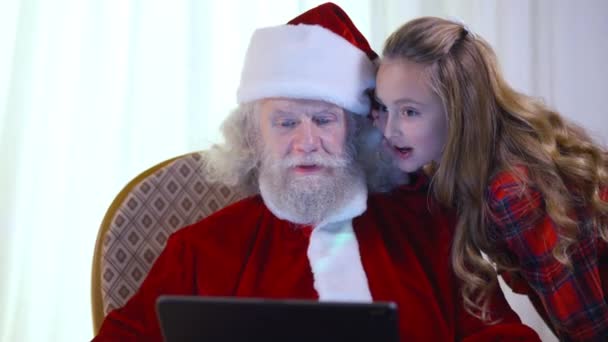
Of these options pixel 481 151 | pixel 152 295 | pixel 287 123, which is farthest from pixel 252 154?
pixel 481 151

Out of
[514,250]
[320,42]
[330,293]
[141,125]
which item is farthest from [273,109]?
[141,125]

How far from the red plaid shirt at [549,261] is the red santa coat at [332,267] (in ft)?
0.28

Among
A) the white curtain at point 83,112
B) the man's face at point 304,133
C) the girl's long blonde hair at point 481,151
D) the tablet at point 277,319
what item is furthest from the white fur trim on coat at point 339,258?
the white curtain at point 83,112

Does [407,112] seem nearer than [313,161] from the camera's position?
Yes

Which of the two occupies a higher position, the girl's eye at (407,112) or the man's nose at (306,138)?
the girl's eye at (407,112)

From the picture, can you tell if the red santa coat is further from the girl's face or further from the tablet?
the tablet

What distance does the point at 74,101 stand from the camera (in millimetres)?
2447

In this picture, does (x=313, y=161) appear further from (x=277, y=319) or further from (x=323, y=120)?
(x=277, y=319)

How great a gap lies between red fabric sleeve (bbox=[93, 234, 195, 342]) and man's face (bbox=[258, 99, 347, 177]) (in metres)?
0.31

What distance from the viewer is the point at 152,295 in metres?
1.74

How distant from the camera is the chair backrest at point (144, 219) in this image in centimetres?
186

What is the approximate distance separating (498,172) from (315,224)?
0.44m

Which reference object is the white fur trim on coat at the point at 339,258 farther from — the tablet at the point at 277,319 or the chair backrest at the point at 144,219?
the tablet at the point at 277,319

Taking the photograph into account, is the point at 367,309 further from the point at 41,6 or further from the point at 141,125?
the point at 41,6
